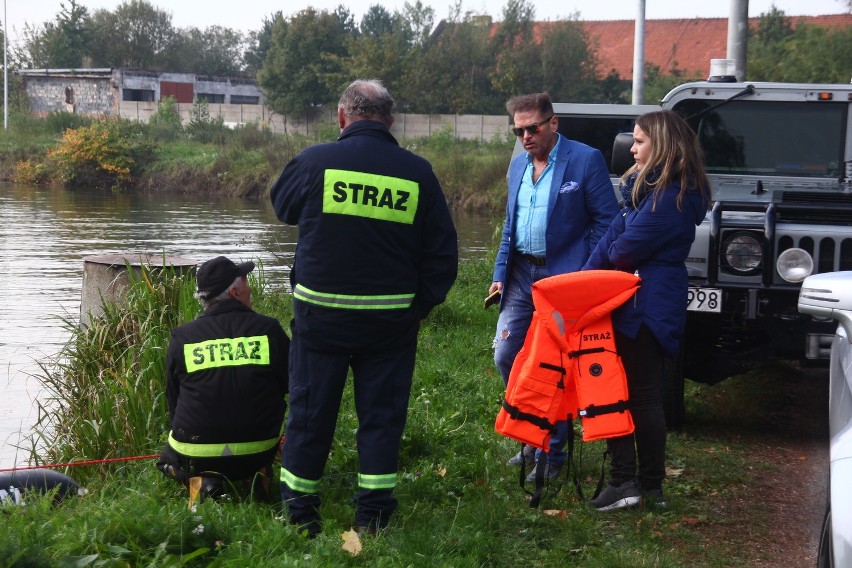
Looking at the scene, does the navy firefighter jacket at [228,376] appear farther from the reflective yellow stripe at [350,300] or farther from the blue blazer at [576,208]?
the blue blazer at [576,208]

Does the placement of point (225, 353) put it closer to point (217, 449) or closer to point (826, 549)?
point (217, 449)

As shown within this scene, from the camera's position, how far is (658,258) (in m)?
5.05

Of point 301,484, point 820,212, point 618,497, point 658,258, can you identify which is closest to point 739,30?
point 820,212

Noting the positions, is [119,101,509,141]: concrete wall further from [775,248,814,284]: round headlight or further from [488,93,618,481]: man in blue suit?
[488,93,618,481]: man in blue suit

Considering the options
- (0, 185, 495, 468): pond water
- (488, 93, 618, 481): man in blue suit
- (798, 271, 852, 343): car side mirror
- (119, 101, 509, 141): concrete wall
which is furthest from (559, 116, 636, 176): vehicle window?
(119, 101, 509, 141): concrete wall

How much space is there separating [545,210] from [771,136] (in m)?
3.52

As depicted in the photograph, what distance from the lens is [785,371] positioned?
906cm

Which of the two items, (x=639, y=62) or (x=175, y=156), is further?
(x=175, y=156)

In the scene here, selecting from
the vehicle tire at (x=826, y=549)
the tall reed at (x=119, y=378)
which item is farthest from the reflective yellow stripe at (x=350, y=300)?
the tall reed at (x=119, y=378)

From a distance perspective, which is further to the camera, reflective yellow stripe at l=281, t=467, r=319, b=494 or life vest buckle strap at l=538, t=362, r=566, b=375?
life vest buckle strap at l=538, t=362, r=566, b=375

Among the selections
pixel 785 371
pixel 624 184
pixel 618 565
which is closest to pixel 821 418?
pixel 785 371

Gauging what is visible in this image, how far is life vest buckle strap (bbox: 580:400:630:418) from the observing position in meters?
4.90

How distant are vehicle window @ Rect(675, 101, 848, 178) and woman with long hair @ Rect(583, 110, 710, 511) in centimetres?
326

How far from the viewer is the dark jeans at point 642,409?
5.09 m
